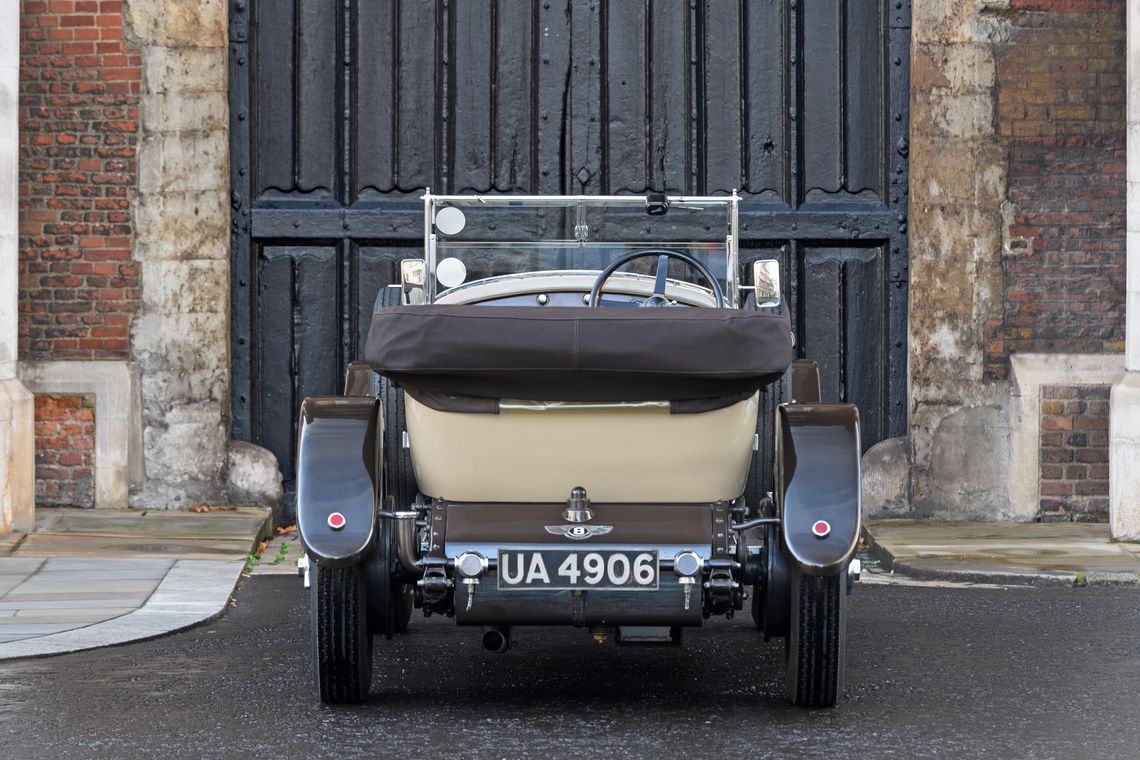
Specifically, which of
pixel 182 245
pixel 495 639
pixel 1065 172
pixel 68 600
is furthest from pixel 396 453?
pixel 1065 172

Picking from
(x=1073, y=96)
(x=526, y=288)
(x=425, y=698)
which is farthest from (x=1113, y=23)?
(x=425, y=698)

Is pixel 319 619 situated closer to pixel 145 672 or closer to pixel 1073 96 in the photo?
pixel 145 672

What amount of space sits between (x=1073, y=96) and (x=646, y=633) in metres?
6.61

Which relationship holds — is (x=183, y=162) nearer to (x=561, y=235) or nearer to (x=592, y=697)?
(x=561, y=235)

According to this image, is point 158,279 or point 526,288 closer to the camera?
point 526,288

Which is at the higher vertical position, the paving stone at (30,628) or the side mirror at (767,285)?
the side mirror at (767,285)

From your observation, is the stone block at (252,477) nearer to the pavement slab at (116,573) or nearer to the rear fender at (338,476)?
the pavement slab at (116,573)

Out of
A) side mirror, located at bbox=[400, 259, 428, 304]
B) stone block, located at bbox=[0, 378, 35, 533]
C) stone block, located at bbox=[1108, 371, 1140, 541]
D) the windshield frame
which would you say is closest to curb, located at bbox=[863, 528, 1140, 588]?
stone block, located at bbox=[1108, 371, 1140, 541]

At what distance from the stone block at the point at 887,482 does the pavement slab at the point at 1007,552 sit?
0.15m

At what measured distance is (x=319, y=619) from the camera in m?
5.25

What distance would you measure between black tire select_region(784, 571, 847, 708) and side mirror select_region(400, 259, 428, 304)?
6.66 ft

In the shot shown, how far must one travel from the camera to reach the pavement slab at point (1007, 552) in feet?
28.1

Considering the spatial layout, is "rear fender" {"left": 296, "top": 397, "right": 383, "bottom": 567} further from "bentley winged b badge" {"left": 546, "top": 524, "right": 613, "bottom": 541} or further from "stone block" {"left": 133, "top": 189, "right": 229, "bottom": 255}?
"stone block" {"left": 133, "top": 189, "right": 229, "bottom": 255}

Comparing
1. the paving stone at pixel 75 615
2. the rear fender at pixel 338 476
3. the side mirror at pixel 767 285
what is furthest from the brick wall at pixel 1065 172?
the rear fender at pixel 338 476
